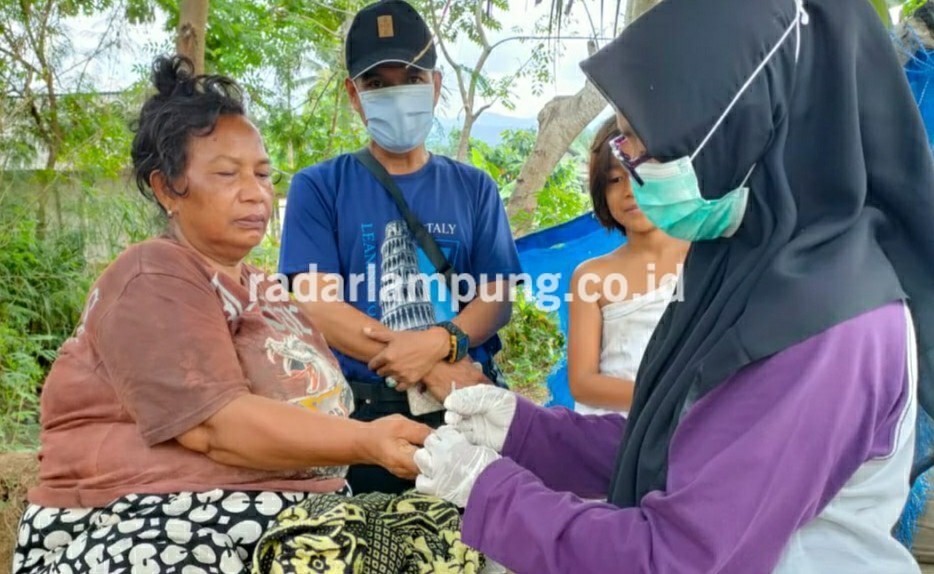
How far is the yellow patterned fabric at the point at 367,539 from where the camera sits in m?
1.69

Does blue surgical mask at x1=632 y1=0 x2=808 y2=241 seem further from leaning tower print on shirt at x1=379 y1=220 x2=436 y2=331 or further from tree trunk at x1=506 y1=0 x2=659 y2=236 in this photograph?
tree trunk at x1=506 y1=0 x2=659 y2=236

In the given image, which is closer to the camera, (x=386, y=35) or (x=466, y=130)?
(x=386, y=35)

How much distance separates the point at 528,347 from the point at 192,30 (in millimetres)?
4810

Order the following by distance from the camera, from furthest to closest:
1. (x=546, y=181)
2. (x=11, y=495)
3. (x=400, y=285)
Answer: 1. (x=546, y=181)
2. (x=11, y=495)
3. (x=400, y=285)

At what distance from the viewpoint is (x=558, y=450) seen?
6.18 ft

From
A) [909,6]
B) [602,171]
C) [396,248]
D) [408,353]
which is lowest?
[408,353]

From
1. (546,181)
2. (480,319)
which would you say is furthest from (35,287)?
(480,319)

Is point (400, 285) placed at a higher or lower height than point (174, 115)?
lower

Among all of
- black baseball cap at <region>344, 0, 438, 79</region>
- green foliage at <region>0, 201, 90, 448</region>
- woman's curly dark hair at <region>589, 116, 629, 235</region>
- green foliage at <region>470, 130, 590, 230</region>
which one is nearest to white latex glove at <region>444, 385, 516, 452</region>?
woman's curly dark hair at <region>589, 116, 629, 235</region>

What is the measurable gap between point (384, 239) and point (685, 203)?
144cm

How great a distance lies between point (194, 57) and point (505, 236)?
1.61 m

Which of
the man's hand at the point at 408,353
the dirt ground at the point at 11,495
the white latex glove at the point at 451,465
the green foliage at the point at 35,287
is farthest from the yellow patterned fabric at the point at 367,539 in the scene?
the green foliage at the point at 35,287

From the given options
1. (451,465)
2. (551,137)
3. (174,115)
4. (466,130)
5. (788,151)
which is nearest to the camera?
(788,151)

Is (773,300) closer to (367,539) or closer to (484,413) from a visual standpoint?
(484,413)
